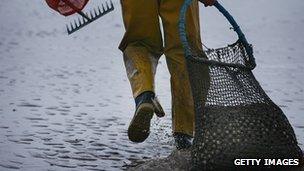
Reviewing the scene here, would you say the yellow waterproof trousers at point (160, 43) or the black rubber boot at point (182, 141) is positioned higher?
the yellow waterproof trousers at point (160, 43)

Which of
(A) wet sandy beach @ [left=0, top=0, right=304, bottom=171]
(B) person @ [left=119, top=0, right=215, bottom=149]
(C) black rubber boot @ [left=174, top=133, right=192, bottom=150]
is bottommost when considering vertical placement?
(A) wet sandy beach @ [left=0, top=0, right=304, bottom=171]

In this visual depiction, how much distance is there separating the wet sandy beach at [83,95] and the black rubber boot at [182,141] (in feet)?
0.53

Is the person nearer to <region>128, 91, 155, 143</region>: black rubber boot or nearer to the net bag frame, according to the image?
<region>128, 91, 155, 143</region>: black rubber boot

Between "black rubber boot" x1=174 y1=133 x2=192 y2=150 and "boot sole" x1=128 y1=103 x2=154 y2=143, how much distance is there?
434 millimetres

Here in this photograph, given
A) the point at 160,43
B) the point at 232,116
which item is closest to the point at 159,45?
the point at 160,43

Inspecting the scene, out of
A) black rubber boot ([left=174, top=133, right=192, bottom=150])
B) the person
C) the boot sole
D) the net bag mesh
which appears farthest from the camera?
black rubber boot ([left=174, top=133, right=192, bottom=150])

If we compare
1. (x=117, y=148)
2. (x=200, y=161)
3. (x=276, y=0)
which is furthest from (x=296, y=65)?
(x=276, y=0)

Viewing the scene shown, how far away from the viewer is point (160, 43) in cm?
370

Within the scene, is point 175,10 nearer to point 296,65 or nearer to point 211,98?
point 211,98

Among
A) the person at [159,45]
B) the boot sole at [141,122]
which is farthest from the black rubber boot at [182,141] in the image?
the boot sole at [141,122]

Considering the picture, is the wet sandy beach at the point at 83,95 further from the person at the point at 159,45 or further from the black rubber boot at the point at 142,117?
the person at the point at 159,45

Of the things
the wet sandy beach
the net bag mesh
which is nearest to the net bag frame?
the net bag mesh

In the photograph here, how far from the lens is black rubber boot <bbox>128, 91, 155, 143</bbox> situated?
3234mm

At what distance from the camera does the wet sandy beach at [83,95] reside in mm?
3764
